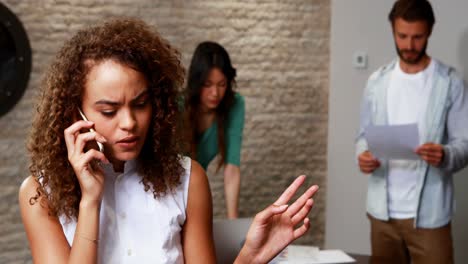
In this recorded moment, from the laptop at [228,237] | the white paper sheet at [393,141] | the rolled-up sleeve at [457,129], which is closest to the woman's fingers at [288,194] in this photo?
the laptop at [228,237]

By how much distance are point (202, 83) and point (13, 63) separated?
4.84ft

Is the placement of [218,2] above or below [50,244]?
above

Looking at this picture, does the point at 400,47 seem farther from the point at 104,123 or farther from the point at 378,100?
the point at 104,123

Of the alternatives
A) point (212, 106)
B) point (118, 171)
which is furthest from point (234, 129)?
point (118, 171)

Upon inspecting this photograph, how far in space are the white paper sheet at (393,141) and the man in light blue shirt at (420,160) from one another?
6 centimetres

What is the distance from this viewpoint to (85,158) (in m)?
1.62

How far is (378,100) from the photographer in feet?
11.2

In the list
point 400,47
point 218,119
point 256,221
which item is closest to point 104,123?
point 256,221

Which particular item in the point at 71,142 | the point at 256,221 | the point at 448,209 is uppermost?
the point at 71,142

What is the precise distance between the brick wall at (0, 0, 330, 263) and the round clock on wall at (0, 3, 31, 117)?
44 centimetres

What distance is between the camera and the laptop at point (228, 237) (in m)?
2.41

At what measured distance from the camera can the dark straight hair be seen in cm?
330

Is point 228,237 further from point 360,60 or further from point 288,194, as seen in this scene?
point 360,60

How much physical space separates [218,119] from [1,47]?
5.20 ft
